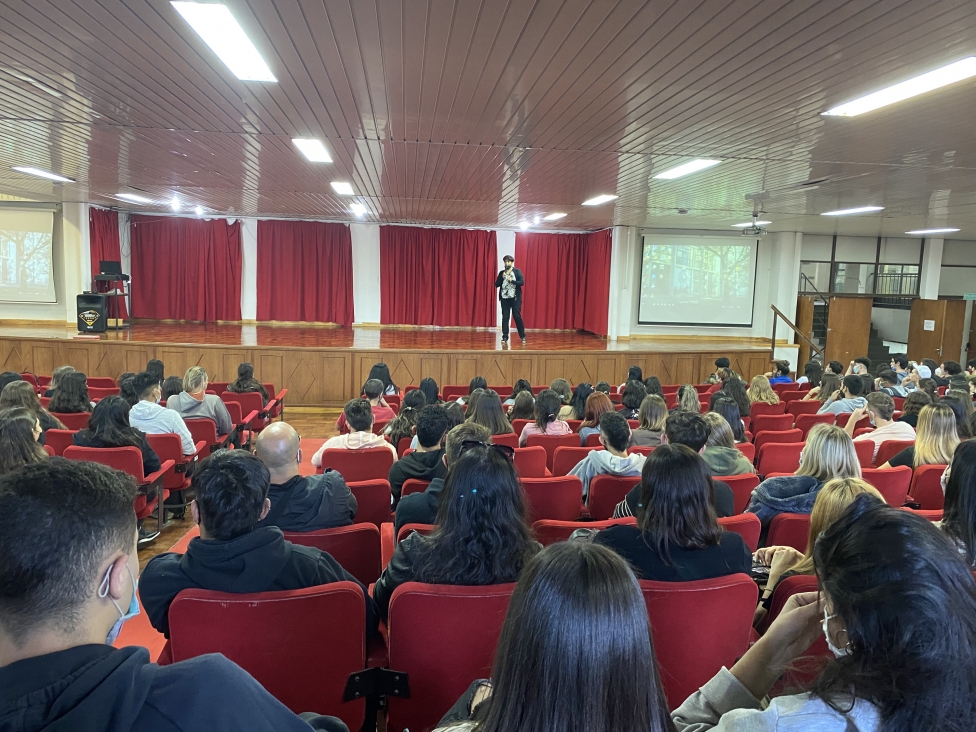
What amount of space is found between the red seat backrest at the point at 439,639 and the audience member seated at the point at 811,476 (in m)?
1.92

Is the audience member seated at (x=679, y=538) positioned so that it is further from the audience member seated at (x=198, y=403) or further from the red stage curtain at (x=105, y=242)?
the red stage curtain at (x=105, y=242)

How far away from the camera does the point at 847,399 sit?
6.32 m

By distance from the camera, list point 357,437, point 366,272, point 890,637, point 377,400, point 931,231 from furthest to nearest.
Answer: point 366,272, point 931,231, point 377,400, point 357,437, point 890,637

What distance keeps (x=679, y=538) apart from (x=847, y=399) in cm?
525

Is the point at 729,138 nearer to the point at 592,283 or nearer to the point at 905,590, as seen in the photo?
the point at 905,590

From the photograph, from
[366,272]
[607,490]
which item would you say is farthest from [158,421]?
[366,272]

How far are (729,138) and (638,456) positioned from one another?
11.1 ft

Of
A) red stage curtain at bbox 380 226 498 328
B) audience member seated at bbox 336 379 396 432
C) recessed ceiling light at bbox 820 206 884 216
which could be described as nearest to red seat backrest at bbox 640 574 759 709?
audience member seated at bbox 336 379 396 432

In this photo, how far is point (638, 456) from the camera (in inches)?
144

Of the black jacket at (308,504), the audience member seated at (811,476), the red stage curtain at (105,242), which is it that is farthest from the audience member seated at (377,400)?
the red stage curtain at (105,242)

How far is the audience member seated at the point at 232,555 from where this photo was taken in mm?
1820

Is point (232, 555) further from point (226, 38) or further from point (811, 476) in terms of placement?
point (226, 38)

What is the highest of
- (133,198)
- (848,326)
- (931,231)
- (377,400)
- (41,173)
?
(931,231)

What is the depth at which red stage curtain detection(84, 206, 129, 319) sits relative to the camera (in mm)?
12836
